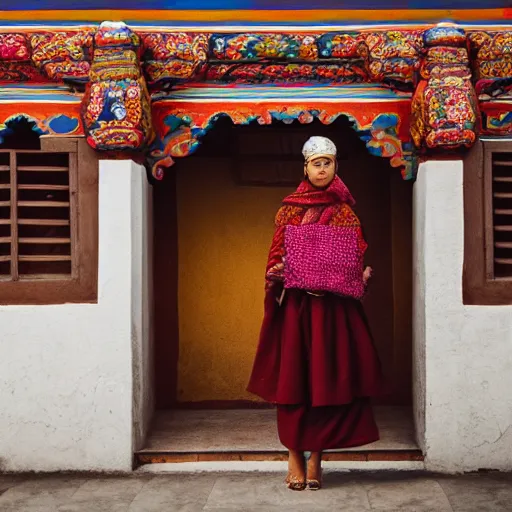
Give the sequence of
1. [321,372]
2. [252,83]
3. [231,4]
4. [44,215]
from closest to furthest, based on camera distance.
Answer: [321,372], [231,4], [252,83], [44,215]

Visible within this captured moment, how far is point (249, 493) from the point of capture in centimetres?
569

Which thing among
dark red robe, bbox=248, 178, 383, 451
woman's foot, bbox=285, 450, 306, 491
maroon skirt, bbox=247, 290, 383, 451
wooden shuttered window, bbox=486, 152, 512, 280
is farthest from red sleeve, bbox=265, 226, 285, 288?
wooden shuttered window, bbox=486, 152, 512, 280

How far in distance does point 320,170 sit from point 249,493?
1.89m

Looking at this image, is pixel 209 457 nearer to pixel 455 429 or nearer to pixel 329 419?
pixel 329 419

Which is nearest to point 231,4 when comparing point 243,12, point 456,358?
point 243,12

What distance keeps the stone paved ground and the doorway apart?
178 centimetres

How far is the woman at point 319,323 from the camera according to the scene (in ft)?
17.8

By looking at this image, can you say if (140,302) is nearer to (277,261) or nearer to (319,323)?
(277,261)

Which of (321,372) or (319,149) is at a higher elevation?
(319,149)

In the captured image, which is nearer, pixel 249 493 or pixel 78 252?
pixel 249 493

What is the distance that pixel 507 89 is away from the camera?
628cm

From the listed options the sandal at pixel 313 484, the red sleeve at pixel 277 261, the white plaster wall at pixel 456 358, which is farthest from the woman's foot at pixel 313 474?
the red sleeve at pixel 277 261

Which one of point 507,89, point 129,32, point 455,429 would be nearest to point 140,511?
point 455,429

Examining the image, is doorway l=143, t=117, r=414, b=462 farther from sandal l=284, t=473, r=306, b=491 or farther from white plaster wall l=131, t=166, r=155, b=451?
sandal l=284, t=473, r=306, b=491
